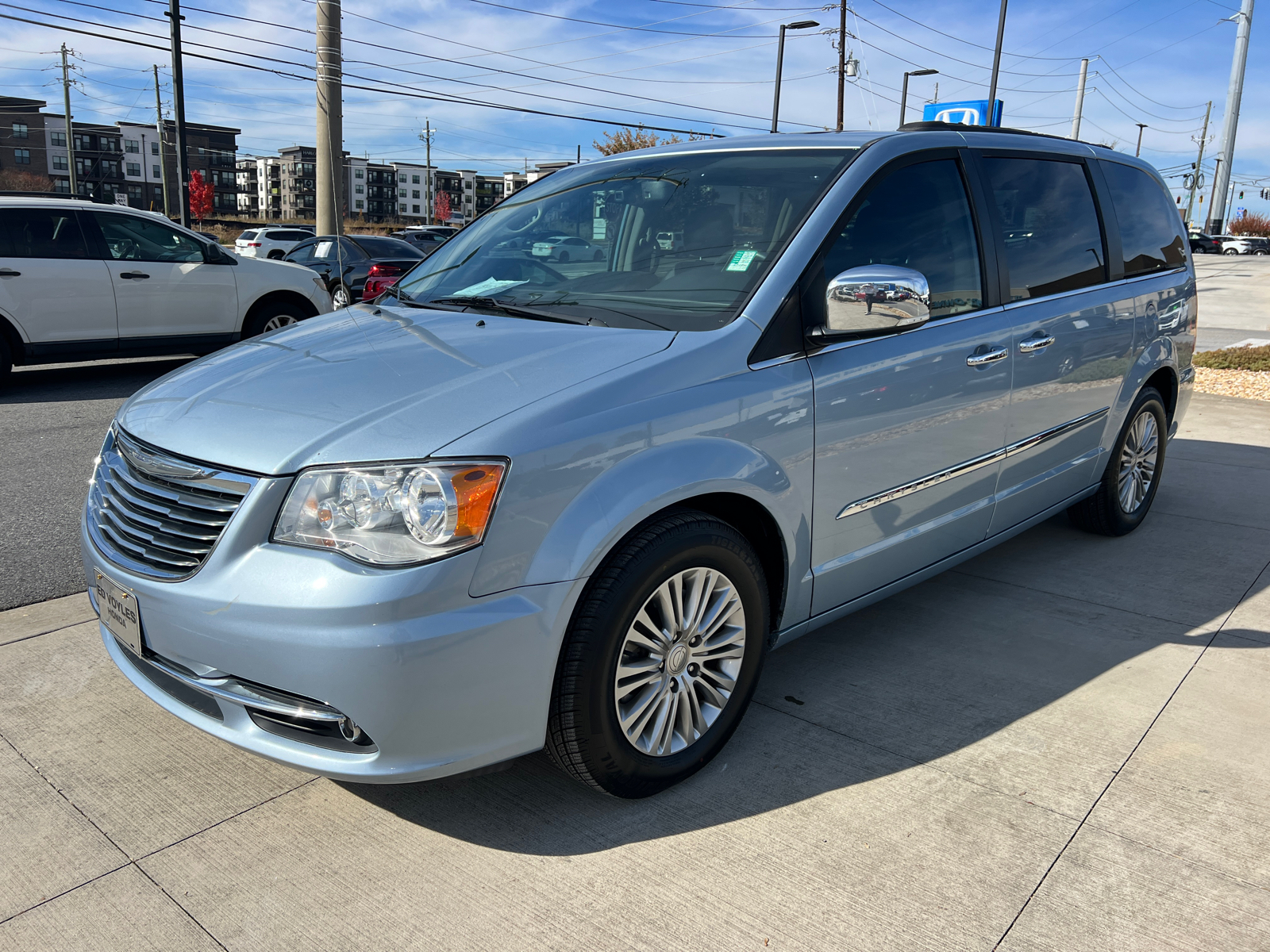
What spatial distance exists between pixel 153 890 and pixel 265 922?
0.32 metres

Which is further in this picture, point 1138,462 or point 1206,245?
point 1206,245

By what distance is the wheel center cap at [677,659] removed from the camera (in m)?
2.65

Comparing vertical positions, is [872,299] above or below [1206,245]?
below

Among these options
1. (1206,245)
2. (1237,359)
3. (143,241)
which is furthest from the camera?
(1206,245)

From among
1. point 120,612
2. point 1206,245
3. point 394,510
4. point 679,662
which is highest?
point 1206,245

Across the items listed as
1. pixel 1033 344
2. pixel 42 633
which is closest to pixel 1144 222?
pixel 1033 344

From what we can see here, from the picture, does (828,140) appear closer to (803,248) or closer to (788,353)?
(803,248)

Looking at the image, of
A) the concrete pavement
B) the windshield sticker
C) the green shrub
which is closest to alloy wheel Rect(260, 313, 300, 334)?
the concrete pavement

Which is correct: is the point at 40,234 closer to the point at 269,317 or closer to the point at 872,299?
the point at 269,317

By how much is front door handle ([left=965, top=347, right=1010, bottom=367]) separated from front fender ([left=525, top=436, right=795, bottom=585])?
1.10 m

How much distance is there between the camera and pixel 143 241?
9320 millimetres

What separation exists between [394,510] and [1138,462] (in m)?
4.29

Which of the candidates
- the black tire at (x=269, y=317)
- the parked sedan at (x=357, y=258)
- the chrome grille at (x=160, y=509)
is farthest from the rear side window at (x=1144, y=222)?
the parked sedan at (x=357, y=258)

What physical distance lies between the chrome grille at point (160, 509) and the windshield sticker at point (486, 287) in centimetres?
123
